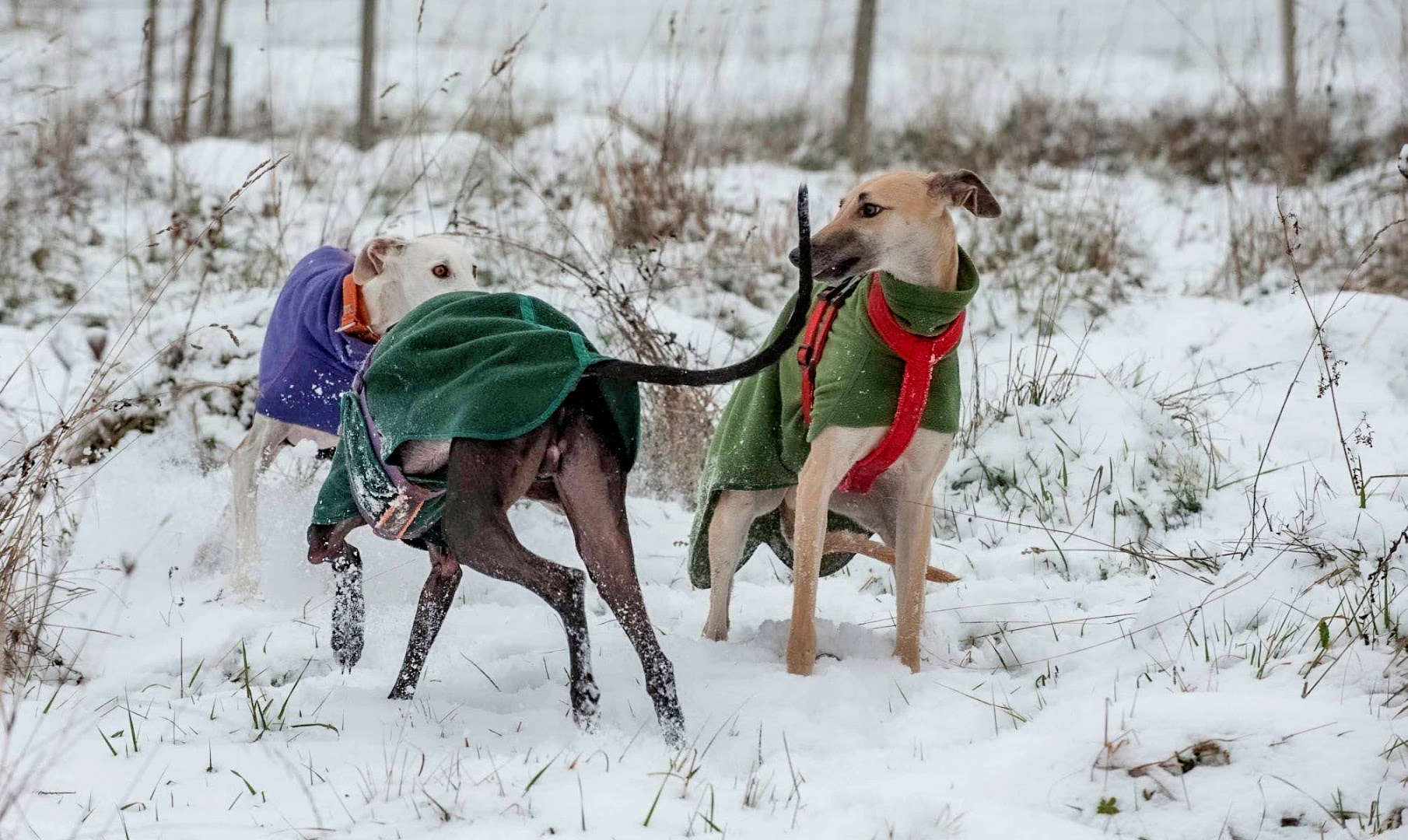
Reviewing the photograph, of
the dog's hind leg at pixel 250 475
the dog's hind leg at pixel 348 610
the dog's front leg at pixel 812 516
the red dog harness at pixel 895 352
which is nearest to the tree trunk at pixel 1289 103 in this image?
the red dog harness at pixel 895 352

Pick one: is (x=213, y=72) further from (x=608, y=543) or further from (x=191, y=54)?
(x=608, y=543)

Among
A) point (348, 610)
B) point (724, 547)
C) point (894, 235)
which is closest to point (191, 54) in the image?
point (348, 610)

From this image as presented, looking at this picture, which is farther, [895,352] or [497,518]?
[895,352]

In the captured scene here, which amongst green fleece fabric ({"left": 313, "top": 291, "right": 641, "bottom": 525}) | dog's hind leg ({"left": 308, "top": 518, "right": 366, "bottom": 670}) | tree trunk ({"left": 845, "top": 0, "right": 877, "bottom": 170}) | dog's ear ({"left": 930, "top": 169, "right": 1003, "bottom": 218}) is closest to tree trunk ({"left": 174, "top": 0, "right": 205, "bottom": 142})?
tree trunk ({"left": 845, "top": 0, "right": 877, "bottom": 170})

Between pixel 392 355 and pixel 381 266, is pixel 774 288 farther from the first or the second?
pixel 392 355

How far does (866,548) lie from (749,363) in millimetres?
1367

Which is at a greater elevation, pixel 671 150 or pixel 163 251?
pixel 671 150

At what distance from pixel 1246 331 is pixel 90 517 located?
5136 millimetres

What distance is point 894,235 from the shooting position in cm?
346

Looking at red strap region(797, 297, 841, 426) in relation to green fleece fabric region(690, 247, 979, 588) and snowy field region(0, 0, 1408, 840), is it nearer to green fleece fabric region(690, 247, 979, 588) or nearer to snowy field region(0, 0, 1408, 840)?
green fleece fabric region(690, 247, 979, 588)

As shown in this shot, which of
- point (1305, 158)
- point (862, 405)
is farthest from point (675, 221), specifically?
point (1305, 158)

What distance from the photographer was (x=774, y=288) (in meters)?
7.73

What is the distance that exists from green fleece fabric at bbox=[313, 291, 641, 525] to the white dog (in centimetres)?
116

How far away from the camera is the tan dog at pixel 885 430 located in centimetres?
346
